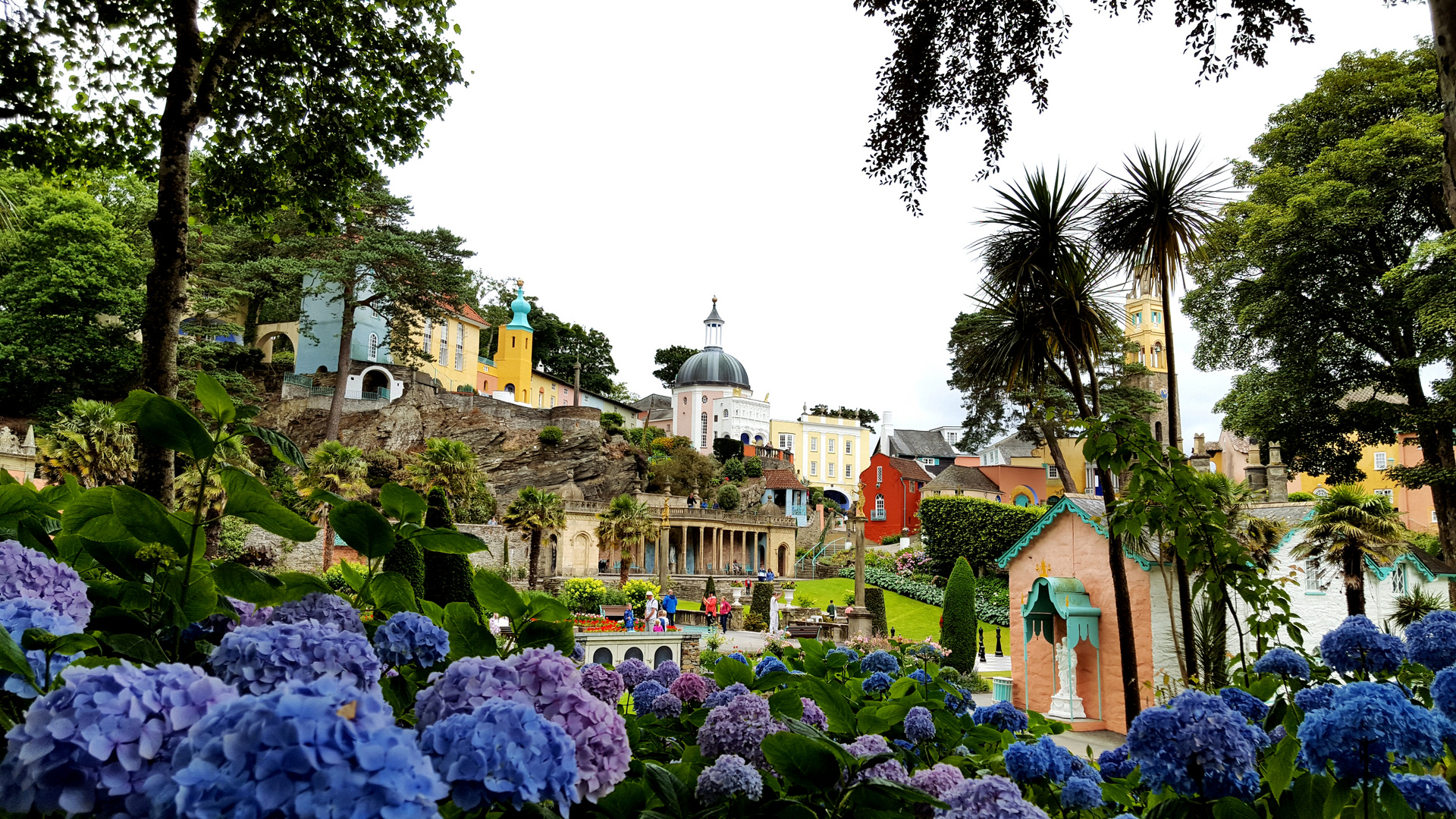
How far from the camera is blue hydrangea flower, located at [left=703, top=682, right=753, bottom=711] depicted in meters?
2.08

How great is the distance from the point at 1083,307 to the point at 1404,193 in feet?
61.0

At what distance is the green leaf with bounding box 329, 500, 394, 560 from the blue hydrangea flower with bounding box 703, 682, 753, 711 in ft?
2.78

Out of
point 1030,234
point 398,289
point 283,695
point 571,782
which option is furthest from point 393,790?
point 398,289

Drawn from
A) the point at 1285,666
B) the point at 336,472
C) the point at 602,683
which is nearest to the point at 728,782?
the point at 602,683

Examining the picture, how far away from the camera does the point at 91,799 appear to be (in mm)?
939

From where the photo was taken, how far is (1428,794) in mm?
1663

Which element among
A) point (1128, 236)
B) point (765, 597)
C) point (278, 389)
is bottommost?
point (765, 597)

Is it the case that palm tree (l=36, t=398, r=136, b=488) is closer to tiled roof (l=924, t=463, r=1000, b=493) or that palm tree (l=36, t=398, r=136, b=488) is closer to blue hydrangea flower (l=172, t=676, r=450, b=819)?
blue hydrangea flower (l=172, t=676, r=450, b=819)

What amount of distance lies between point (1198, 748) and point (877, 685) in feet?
3.84

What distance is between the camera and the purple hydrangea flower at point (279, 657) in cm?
122

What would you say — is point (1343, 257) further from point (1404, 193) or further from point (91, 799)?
point (91, 799)

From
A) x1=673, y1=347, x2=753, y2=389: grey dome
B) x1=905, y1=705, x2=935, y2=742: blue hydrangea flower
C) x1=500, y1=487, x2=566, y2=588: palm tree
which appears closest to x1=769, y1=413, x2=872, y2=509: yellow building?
x1=673, y1=347, x2=753, y2=389: grey dome

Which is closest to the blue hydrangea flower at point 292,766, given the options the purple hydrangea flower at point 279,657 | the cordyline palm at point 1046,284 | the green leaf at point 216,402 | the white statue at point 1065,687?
the purple hydrangea flower at point 279,657

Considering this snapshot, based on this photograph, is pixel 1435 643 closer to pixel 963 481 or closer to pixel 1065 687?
pixel 1065 687
